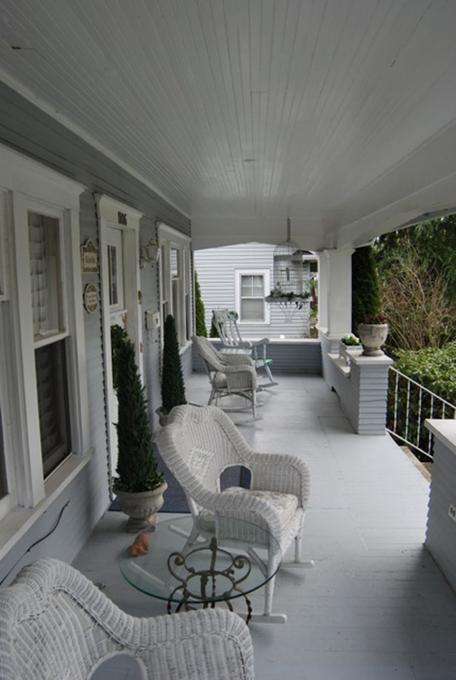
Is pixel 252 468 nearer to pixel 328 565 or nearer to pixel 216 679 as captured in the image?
pixel 328 565

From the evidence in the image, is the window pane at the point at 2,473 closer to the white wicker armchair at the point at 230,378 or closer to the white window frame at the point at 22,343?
the white window frame at the point at 22,343

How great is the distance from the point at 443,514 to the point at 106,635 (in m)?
1.97

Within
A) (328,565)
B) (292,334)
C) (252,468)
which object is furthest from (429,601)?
(292,334)

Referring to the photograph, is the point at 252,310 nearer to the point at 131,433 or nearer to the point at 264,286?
the point at 264,286

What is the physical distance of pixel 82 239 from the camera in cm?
322

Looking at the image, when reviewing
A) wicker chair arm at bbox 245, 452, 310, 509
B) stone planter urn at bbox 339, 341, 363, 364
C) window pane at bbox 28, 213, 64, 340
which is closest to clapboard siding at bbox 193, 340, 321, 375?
stone planter urn at bbox 339, 341, 363, 364

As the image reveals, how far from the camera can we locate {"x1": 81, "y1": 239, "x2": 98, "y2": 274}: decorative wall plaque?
3.20 metres

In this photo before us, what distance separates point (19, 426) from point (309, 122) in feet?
7.38

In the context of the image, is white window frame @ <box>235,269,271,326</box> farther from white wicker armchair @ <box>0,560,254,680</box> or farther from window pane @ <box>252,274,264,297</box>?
white wicker armchair @ <box>0,560,254,680</box>

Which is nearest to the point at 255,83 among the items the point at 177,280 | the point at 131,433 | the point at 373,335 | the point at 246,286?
the point at 131,433

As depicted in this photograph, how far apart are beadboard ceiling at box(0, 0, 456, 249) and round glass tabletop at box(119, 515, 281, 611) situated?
2.03 meters

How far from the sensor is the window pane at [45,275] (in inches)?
106

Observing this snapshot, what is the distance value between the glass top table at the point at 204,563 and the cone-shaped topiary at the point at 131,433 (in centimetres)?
68

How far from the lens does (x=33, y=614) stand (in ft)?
4.77
